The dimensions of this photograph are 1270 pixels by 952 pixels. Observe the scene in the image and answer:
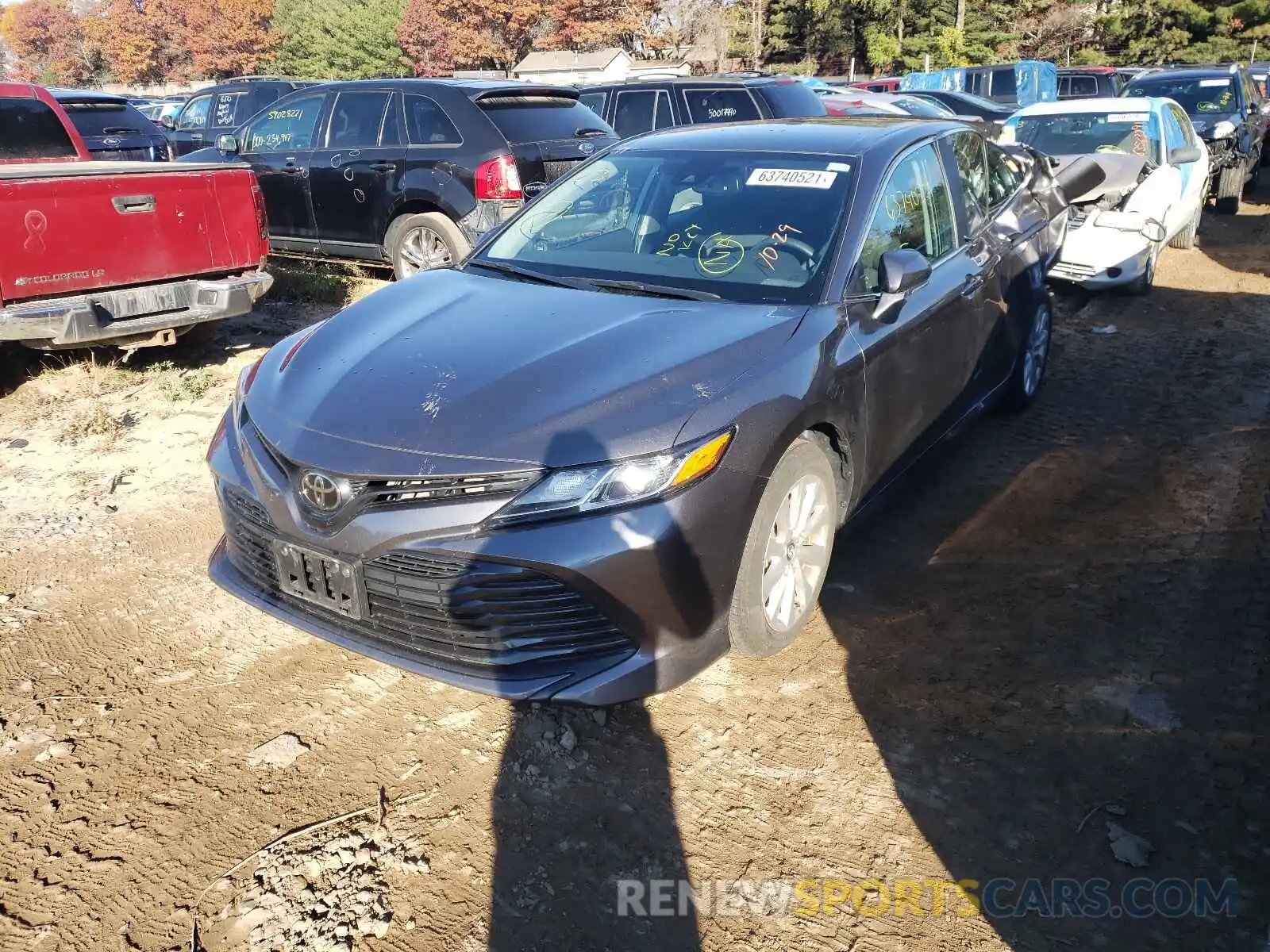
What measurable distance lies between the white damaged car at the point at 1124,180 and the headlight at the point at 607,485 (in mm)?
5493

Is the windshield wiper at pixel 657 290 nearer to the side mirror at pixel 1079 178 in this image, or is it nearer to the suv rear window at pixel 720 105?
the side mirror at pixel 1079 178

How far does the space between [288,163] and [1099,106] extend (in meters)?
7.78

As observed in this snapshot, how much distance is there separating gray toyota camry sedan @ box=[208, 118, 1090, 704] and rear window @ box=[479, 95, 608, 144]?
12.9 feet

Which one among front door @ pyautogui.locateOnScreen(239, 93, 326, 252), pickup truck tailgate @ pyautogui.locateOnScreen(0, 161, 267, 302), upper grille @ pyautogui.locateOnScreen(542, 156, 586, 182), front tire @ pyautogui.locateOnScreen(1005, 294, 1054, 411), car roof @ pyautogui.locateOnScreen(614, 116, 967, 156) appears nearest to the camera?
car roof @ pyautogui.locateOnScreen(614, 116, 967, 156)

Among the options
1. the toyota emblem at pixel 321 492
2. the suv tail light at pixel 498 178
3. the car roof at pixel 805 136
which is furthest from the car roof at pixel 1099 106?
the toyota emblem at pixel 321 492

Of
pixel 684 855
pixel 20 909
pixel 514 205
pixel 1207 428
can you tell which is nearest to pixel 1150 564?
pixel 1207 428

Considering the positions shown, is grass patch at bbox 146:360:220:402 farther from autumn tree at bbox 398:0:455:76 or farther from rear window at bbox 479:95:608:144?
autumn tree at bbox 398:0:455:76

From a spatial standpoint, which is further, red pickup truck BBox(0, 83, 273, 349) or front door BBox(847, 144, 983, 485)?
red pickup truck BBox(0, 83, 273, 349)

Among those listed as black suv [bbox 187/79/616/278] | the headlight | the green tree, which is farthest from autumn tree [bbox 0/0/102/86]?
the headlight

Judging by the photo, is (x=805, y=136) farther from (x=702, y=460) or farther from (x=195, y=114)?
(x=195, y=114)

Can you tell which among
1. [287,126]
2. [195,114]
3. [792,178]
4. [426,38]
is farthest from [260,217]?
[426,38]

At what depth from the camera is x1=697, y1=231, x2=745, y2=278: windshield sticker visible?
3666 millimetres

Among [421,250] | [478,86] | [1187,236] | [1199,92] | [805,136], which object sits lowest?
[1187,236]

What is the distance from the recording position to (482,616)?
2.71m
